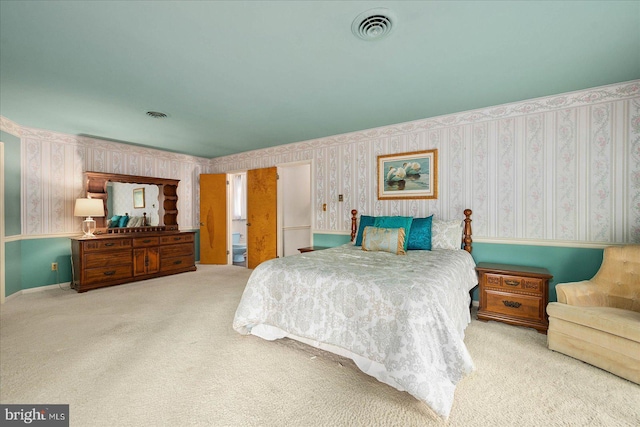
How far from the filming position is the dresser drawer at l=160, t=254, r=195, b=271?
506 cm

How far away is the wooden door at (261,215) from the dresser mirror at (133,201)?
148 centimetres

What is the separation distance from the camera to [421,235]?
11.0 feet

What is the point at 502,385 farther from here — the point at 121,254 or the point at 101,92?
the point at 121,254

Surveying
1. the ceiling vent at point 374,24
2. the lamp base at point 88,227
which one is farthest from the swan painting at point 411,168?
the lamp base at point 88,227

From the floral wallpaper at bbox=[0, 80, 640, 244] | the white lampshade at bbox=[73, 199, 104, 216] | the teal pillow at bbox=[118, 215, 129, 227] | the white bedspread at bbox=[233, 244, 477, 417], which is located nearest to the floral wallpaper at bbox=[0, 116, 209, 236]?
the floral wallpaper at bbox=[0, 80, 640, 244]

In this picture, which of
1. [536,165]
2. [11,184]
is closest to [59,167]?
[11,184]

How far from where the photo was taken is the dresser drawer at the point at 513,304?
275cm

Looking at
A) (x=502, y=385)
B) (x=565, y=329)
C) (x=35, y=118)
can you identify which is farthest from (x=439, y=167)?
(x=35, y=118)

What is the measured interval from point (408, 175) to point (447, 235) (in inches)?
41.2

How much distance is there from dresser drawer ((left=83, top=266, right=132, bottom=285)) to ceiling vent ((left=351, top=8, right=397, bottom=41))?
15.6 ft

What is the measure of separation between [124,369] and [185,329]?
2.36 ft

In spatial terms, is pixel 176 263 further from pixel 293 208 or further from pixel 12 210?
pixel 293 208

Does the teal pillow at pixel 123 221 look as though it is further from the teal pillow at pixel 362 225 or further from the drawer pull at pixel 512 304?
the drawer pull at pixel 512 304

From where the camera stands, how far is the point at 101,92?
9.37 feet
